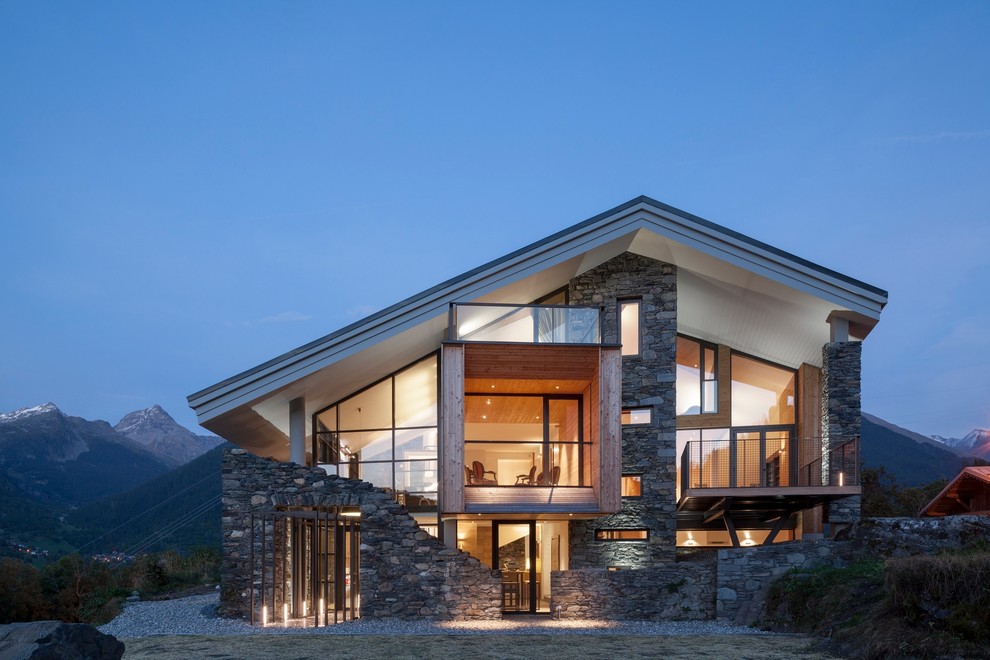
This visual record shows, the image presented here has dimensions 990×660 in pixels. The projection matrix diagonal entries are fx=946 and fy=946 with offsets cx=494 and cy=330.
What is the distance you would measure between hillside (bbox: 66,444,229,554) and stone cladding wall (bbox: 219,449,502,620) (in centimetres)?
2552

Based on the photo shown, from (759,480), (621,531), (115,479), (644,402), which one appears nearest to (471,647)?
(621,531)

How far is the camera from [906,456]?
5819cm

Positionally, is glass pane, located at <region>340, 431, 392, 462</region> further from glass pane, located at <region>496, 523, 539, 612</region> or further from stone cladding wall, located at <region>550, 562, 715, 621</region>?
stone cladding wall, located at <region>550, 562, 715, 621</region>

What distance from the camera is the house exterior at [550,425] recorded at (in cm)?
1619

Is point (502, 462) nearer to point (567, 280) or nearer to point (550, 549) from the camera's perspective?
point (550, 549)

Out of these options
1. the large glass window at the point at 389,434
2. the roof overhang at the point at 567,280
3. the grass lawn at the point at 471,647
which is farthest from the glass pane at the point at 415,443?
the grass lawn at the point at 471,647

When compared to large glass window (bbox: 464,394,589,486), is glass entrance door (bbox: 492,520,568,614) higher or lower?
lower

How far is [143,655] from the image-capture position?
1159 cm

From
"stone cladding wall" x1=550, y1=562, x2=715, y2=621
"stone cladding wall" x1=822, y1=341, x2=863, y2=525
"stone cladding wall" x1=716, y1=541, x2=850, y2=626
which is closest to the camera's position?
"stone cladding wall" x1=716, y1=541, x2=850, y2=626

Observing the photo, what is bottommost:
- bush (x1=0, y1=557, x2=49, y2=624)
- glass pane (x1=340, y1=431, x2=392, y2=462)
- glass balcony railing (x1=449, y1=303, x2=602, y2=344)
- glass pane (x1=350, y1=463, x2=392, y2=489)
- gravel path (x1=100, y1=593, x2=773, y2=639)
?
bush (x1=0, y1=557, x2=49, y2=624)

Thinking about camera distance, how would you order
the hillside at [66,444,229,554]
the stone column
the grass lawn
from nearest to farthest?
the grass lawn, the stone column, the hillside at [66,444,229,554]

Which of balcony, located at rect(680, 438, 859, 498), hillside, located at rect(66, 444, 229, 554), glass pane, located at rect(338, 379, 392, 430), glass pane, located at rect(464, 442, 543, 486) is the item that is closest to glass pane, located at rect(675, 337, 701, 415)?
balcony, located at rect(680, 438, 859, 498)

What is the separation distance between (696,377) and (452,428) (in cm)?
645

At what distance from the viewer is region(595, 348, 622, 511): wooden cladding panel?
16.6 m
